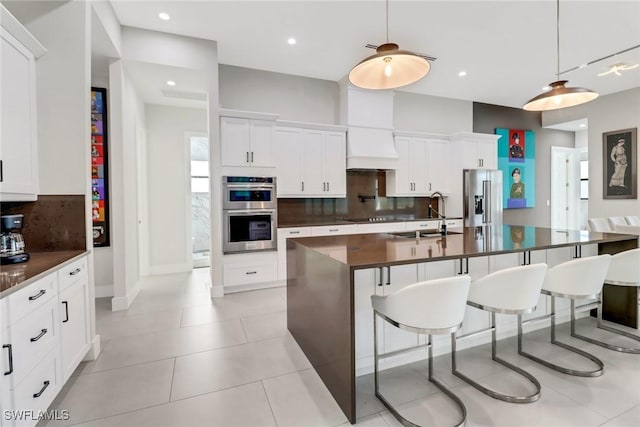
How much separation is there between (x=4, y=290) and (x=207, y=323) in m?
1.96

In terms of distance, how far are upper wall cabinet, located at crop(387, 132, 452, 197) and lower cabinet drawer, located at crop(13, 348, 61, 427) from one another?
15.9 feet

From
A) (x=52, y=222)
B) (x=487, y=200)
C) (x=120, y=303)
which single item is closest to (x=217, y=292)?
(x=120, y=303)

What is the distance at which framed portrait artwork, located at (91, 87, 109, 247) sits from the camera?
387 centimetres

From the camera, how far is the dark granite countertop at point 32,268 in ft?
4.67

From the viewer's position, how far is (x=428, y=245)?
225cm

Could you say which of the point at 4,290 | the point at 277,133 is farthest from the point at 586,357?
the point at 277,133

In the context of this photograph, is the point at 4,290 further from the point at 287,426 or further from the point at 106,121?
the point at 106,121

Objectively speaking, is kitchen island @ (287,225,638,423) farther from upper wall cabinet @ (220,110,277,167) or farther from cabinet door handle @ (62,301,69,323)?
upper wall cabinet @ (220,110,277,167)

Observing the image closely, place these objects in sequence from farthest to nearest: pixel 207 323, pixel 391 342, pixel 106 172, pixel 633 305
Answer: pixel 106 172, pixel 207 323, pixel 633 305, pixel 391 342

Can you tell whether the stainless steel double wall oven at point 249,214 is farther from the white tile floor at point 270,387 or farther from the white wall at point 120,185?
the white tile floor at point 270,387

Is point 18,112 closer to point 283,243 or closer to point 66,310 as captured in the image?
point 66,310

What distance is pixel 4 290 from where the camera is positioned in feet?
4.36

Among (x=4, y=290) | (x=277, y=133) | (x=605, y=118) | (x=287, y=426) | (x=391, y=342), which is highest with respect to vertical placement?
(x=605, y=118)

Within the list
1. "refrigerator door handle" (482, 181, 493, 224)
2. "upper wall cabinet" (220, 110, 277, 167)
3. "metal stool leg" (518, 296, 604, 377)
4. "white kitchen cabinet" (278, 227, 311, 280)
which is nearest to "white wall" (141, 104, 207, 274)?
"upper wall cabinet" (220, 110, 277, 167)
